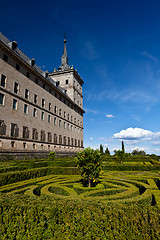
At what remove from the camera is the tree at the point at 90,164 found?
984 centimetres

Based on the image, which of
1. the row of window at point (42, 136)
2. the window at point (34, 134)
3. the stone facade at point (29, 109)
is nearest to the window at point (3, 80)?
the stone facade at point (29, 109)

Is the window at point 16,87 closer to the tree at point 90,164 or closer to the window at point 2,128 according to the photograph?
the window at point 2,128

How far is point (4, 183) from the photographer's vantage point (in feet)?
32.0

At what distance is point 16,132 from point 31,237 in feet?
75.7

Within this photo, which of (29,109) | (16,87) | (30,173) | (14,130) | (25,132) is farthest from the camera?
(29,109)

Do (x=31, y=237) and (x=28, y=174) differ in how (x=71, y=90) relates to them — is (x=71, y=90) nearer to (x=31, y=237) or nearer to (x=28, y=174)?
(x=28, y=174)

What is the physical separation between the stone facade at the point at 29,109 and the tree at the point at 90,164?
1671cm

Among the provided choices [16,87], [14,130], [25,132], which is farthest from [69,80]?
[14,130]

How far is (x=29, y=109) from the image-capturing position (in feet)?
97.6

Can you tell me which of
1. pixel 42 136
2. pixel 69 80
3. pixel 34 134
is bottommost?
pixel 42 136

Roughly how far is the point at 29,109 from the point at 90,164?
23130 mm

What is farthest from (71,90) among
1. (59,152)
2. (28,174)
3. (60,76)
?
(28,174)

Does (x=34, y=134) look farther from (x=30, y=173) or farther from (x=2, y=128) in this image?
(x=30, y=173)

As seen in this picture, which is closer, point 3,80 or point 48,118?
point 3,80
